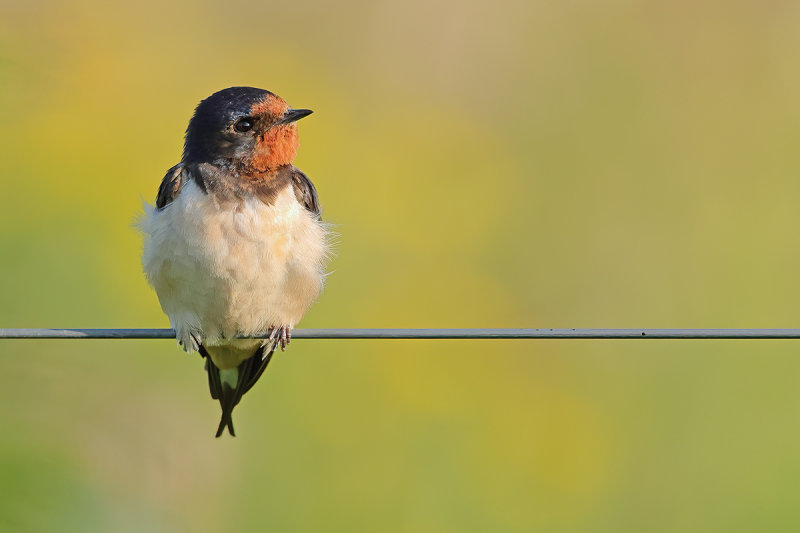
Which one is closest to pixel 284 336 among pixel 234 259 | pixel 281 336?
pixel 281 336

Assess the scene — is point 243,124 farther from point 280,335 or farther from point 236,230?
point 280,335

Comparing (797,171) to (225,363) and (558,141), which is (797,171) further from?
(225,363)

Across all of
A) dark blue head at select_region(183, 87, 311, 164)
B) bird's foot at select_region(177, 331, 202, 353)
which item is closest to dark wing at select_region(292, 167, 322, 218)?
dark blue head at select_region(183, 87, 311, 164)

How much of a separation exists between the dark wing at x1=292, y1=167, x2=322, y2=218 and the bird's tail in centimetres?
65

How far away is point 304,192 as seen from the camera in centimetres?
432

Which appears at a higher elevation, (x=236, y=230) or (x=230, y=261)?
(x=236, y=230)

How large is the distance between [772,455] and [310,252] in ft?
8.60

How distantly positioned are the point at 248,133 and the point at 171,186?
0.33 metres

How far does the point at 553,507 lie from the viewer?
5512mm

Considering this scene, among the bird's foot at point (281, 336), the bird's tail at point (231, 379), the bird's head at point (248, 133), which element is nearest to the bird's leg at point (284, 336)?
the bird's foot at point (281, 336)

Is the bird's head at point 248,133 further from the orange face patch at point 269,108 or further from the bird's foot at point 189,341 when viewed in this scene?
the bird's foot at point 189,341

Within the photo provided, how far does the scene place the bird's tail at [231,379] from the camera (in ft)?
15.3

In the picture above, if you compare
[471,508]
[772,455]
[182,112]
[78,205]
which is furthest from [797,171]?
[78,205]

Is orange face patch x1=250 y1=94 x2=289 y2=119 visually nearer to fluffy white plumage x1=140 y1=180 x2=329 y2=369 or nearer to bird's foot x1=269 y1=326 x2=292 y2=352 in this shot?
fluffy white plumage x1=140 y1=180 x2=329 y2=369
